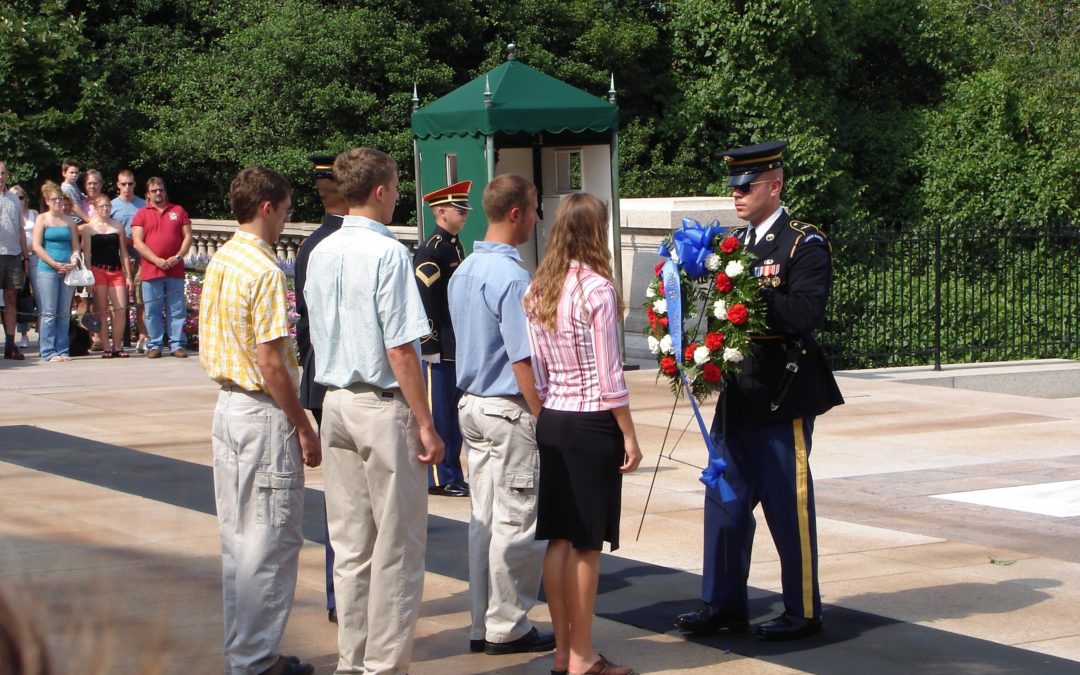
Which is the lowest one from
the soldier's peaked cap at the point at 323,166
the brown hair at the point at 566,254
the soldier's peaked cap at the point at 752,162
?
the brown hair at the point at 566,254

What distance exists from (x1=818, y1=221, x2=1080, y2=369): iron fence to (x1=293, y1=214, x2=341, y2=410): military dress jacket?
984cm

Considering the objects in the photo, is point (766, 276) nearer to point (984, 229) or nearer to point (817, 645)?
point (817, 645)

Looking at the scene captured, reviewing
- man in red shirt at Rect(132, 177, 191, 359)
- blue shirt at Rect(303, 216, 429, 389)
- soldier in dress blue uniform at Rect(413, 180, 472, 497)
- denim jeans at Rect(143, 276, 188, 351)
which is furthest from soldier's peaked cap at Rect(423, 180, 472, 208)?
denim jeans at Rect(143, 276, 188, 351)

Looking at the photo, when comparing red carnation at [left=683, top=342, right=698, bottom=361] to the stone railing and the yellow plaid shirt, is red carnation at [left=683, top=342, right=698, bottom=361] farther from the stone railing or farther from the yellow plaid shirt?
the stone railing

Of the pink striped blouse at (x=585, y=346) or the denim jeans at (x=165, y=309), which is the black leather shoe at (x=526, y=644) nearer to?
the pink striped blouse at (x=585, y=346)

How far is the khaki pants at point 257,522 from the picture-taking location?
4.97 m

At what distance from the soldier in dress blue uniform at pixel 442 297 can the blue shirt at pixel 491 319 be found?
1.99 metres

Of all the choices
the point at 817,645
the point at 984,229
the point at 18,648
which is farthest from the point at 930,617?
the point at 984,229

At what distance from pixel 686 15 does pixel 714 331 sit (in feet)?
78.5

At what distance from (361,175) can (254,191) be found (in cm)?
44

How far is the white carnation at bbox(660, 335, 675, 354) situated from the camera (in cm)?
562

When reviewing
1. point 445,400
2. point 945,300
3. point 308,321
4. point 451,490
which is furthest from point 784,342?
point 945,300

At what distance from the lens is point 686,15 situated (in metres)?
28.3

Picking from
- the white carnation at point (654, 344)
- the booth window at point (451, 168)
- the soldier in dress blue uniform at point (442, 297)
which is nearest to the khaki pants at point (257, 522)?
the white carnation at point (654, 344)
